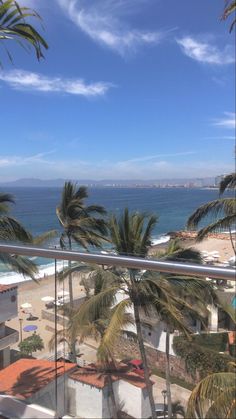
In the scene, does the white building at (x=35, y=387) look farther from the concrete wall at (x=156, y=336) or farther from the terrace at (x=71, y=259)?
the concrete wall at (x=156, y=336)

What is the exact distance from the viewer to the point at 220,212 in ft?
45.6

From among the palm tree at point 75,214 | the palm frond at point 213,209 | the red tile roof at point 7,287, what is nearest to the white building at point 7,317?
the red tile roof at point 7,287

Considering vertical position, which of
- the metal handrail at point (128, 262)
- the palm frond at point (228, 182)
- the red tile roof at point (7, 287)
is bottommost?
the red tile roof at point (7, 287)

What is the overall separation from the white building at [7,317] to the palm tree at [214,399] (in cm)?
111

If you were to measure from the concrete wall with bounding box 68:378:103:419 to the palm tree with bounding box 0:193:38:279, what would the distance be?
0.84 metres

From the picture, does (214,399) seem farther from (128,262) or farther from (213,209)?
(213,209)

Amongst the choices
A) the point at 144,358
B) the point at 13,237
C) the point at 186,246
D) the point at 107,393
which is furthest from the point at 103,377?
the point at 186,246

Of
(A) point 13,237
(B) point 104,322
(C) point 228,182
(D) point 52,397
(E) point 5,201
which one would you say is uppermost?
(C) point 228,182

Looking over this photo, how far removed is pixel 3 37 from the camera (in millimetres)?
4867

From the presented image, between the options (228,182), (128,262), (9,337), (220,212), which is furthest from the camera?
(220,212)

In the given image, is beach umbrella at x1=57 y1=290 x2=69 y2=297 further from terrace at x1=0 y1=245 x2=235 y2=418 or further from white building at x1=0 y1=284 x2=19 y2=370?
white building at x1=0 y1=284 x2=19 y2=370

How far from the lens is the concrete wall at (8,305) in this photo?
2521 millimetres

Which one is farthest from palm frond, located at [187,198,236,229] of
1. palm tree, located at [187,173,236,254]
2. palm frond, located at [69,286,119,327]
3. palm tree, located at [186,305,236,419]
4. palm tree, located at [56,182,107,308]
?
palm tree, located at [186,305,236,419]

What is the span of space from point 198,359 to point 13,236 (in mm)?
9025
